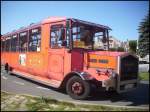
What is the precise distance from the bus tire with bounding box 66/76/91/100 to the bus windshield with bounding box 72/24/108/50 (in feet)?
4.50

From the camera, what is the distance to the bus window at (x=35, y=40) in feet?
35.4

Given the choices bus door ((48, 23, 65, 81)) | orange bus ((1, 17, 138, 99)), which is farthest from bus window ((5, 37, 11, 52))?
bus door ((48, 23, 65, 81))

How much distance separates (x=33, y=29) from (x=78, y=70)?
4096 millimetres

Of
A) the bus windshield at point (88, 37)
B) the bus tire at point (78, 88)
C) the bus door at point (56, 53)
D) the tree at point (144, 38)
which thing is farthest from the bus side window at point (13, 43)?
the tree at point (144, 38)

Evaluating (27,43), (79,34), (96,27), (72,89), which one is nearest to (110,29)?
(96,27)

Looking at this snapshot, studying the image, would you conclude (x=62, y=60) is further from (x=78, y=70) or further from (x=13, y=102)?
(x=13, y=102)

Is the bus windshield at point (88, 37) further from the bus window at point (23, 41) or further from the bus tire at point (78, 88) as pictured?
the bus window at point (23, 41)

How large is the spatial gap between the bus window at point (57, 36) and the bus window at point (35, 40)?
1.30 meters

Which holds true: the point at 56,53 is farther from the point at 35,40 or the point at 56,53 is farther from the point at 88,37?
the point at 35,40

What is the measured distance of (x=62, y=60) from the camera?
29.6 feet

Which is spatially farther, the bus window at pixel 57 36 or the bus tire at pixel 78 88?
the bus window at pixel 57 36

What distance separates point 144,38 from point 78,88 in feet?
98.6

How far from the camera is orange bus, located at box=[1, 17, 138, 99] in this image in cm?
782

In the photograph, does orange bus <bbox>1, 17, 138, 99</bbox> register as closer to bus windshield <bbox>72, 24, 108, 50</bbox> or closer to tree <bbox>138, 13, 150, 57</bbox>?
bus windshield <bbox>72, 24, 108, 50</bbox>
